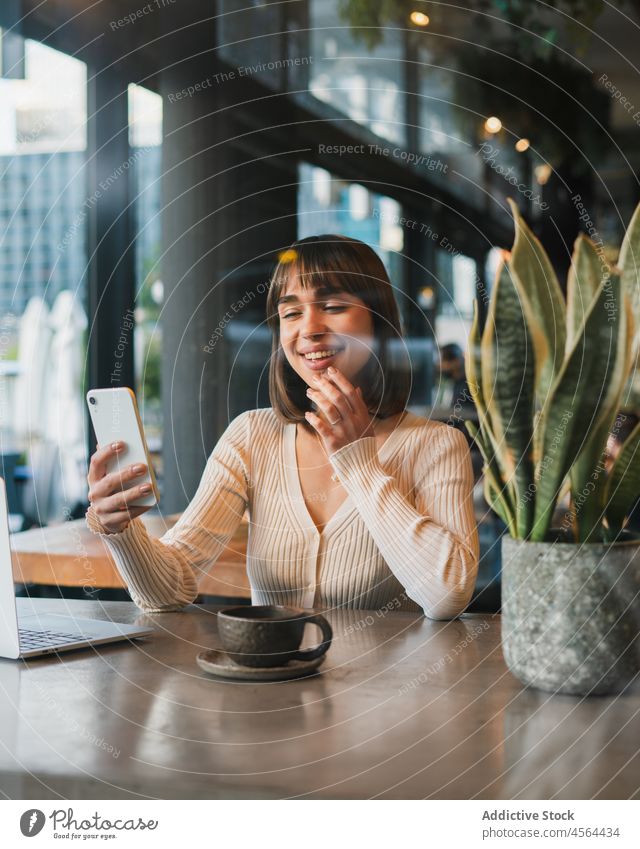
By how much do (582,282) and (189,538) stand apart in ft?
2.34

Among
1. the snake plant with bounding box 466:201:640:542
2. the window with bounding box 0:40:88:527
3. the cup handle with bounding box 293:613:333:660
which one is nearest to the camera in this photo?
the snake plant with bounding box 466:201:640:542

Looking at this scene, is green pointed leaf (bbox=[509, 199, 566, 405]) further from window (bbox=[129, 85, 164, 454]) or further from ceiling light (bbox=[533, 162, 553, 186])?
ceiling light (bbox=[533, 162, 553, 186])

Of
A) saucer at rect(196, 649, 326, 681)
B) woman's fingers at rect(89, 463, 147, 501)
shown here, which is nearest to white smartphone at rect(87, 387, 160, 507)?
woman's fingers at rect(89, 463, 147, 501)

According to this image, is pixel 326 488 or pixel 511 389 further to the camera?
pixel 326 488

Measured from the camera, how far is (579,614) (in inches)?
27.8

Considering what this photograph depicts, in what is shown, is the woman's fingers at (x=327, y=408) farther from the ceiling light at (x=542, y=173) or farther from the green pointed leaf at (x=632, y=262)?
the ceiling light at (x=542, y=173)

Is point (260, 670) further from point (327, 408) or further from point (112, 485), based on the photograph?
point (327, 408)

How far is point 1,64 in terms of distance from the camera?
2.19 meters

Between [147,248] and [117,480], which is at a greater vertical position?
[147,248]

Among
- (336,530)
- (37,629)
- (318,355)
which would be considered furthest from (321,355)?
(37,629)

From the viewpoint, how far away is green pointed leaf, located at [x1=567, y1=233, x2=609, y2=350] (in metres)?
0.72

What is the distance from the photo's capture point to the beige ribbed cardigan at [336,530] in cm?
112

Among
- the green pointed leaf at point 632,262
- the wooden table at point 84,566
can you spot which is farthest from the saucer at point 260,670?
the wooden table at point 84,566

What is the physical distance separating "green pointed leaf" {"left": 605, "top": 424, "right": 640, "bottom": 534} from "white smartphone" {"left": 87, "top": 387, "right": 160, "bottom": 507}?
486 mm
